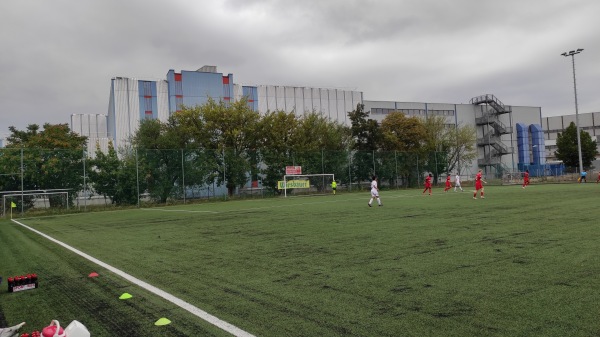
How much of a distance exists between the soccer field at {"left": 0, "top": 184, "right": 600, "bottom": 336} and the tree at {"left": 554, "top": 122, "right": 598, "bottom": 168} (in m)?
57.0

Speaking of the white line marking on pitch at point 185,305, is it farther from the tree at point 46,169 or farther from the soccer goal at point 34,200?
the tree at point 46,169

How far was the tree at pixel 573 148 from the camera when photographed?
56562 millimetres

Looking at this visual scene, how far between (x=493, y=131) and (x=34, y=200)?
214ft

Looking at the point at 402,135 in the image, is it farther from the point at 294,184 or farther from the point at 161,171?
the point at 161,171

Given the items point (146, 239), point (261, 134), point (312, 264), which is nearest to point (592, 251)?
point (312, 264)

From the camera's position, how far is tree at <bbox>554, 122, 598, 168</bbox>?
56562 mm

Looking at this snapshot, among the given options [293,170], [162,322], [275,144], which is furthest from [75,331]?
[275,144]

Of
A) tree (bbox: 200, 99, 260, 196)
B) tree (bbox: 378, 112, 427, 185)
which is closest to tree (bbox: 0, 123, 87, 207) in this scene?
tree (bbox: 200, 99, 260, 196)

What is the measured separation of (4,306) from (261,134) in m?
33.7

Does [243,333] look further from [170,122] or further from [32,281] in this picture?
[170,122]

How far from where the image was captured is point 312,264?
21.3ft

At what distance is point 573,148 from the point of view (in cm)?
5631

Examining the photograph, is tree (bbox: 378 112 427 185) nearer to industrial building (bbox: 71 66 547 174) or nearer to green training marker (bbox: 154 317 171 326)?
industrial building (bbox: 71 66 547 174)

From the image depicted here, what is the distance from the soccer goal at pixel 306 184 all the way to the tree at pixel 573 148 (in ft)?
132
